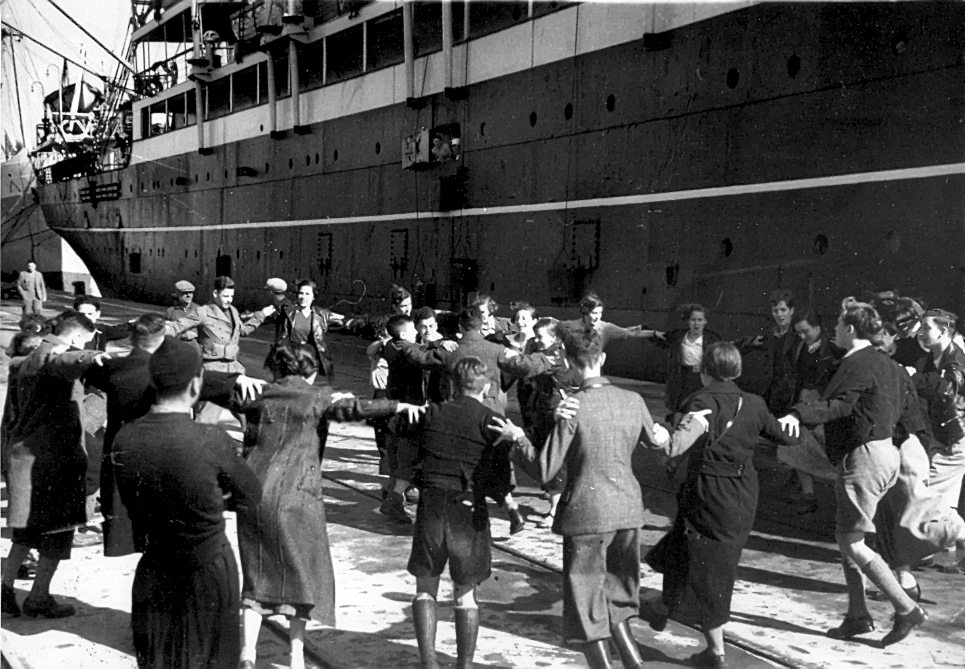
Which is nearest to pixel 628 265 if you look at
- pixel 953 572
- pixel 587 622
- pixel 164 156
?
pixel 953 572

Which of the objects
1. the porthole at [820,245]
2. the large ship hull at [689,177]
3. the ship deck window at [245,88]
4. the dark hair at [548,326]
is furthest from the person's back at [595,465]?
the ship deck window at [245,88]

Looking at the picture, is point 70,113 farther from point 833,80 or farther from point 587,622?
point 587,622

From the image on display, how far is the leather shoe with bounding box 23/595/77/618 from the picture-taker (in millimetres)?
4250

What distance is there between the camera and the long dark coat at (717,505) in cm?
373

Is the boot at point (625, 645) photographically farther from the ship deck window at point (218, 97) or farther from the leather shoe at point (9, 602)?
the ship deck window at point (218, 97)

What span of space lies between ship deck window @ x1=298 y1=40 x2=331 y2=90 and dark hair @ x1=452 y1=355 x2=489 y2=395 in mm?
16068

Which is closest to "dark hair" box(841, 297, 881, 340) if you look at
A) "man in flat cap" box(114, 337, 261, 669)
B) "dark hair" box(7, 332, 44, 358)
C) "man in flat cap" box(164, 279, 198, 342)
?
"man in flat cap" box(114, 337, 261, 669)

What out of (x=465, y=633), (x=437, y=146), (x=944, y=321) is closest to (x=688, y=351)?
(x=944, y=321)

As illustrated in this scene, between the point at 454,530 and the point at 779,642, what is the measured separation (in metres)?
1.63

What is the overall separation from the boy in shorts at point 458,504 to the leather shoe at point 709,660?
958 mm

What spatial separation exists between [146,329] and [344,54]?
15.0 meters

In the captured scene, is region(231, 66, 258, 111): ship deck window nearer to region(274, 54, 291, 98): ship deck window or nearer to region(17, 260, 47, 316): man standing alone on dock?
region(274, 54, 291, 98): ship deck window

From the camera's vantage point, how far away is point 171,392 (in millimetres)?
2936

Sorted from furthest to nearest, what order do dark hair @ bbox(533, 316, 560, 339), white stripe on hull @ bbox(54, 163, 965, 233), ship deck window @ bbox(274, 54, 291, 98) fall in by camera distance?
1. ship deck window @ bbox(274, 54, 291, 98)
2. white stripe on hull @ bbox(54, 163, 965, 233)
3. dark hair @ bbox(533, 316, 560, 339)
